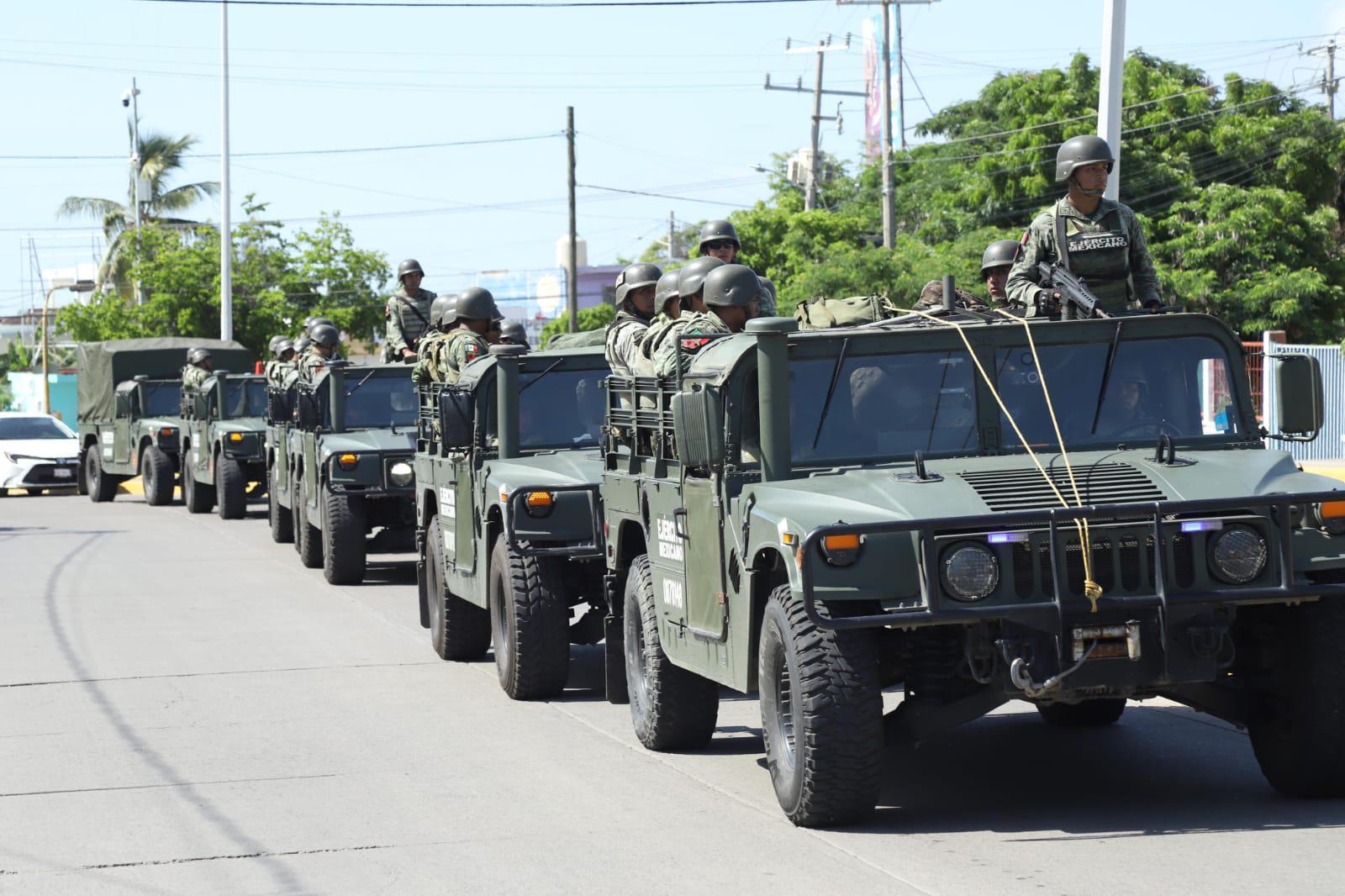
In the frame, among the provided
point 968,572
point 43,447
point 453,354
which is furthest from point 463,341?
point 43,447

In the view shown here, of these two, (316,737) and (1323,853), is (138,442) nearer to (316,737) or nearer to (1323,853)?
(316,737)

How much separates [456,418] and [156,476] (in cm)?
1877

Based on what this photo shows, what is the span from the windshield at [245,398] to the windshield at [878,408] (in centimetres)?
1941

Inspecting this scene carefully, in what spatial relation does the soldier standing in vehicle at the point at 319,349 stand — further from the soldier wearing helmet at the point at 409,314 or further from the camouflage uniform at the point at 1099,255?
the camouflage uniform at the point at 1099,255

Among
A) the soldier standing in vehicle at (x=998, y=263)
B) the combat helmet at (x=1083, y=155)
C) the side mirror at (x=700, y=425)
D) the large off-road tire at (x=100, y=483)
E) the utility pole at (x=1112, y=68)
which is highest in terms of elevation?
the utility pole at (x=1112, y=68)

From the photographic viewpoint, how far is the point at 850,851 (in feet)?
22.3

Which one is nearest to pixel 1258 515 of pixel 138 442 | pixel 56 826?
pixel 56 826

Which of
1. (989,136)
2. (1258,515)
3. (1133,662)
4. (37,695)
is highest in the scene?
(989,136)

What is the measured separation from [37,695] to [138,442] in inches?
740

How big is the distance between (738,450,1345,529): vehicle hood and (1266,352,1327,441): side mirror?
31cm

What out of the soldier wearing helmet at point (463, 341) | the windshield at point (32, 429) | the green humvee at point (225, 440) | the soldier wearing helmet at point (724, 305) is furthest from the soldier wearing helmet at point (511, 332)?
the windshield at point (32, 429)

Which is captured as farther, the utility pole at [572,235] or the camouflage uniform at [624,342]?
the utility pole at [572,235]

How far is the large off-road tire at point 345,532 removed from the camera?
17141mm

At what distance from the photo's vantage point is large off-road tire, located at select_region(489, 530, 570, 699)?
1055 centimetres
